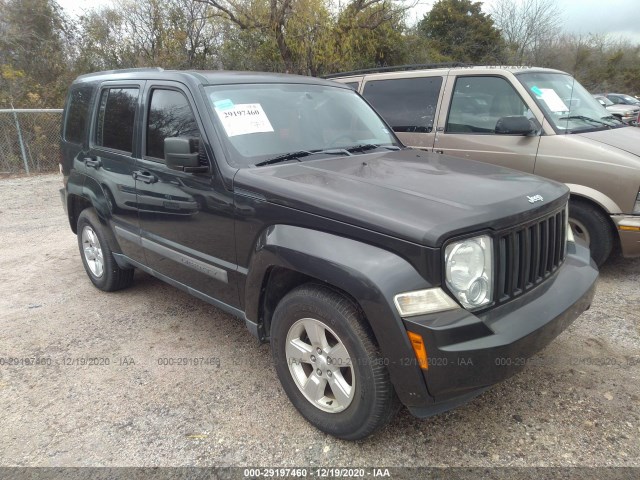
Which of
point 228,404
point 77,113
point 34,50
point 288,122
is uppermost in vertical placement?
point 34,50

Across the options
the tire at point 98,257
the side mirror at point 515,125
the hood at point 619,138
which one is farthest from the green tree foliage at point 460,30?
the tire at point 98,257

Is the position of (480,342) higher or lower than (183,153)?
lower

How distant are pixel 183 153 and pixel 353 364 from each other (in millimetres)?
1608

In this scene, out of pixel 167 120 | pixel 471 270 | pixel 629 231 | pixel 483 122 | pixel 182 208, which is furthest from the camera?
pixel 483 122

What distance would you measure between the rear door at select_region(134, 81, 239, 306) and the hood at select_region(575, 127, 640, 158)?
3.60 metres

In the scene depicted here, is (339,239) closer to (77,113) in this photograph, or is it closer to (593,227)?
(593,227)

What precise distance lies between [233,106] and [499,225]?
6.13 feet

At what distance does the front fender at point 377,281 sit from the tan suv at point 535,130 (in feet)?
10.00

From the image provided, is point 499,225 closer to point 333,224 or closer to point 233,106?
point 333,224

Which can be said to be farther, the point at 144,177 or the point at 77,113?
the point at 77,113

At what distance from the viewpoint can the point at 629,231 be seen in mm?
4184

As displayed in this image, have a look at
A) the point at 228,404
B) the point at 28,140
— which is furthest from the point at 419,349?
the point at 28,140

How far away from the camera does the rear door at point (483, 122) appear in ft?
15.6

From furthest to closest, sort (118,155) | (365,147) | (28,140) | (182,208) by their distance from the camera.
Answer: (28,140)
(118,155)
(365,147)
(182,208)
